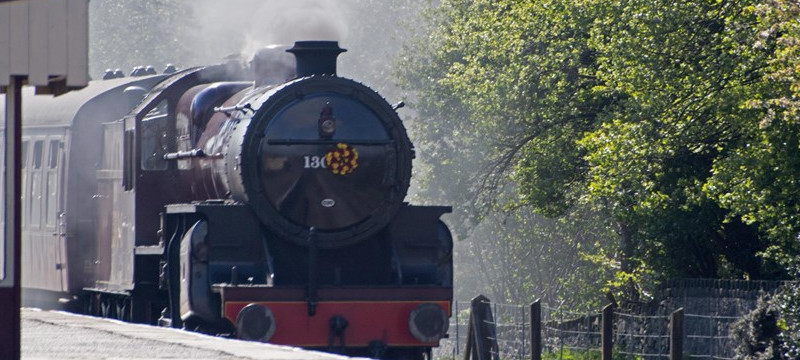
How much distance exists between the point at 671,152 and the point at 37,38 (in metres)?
11.7

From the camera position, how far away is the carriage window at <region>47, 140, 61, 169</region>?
17138 millimetres

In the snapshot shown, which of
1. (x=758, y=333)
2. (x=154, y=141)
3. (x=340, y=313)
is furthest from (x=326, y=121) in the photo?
(x=758, y=333)

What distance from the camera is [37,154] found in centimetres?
1827

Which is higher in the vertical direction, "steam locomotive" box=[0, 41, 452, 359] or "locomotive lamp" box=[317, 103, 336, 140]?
"locomotive lamp" box=[317, 103, 336, 140]

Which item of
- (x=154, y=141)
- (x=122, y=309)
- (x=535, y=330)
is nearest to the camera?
(x=154, y=141)

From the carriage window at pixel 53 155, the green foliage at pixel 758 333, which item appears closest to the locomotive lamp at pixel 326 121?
the carriage window at pixel 53 155

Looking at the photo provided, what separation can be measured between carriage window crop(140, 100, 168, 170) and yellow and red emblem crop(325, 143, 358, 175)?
2166mm

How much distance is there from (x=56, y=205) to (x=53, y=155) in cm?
59

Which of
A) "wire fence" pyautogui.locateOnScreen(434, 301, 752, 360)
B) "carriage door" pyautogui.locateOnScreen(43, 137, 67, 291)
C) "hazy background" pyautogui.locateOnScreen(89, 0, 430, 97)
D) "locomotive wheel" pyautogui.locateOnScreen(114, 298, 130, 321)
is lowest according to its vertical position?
"wire fence" pyautogui.locateOnScreen(434, 301, 752, 360)

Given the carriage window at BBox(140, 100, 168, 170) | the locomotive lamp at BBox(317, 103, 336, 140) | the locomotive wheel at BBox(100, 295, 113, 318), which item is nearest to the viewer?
the locomotive lamp at BBox(317, 103, 336, 140)

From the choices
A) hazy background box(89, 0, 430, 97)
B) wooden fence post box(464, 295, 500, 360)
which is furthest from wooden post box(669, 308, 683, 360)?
hazy background box(89, 0, 430, 97)

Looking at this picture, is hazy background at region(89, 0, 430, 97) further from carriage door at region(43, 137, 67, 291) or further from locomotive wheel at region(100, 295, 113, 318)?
locomotive wheel at region(100, 295, 113, 318)

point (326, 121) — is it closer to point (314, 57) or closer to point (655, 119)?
point (314, 57)

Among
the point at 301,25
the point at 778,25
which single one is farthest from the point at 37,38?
the point at 778,25
